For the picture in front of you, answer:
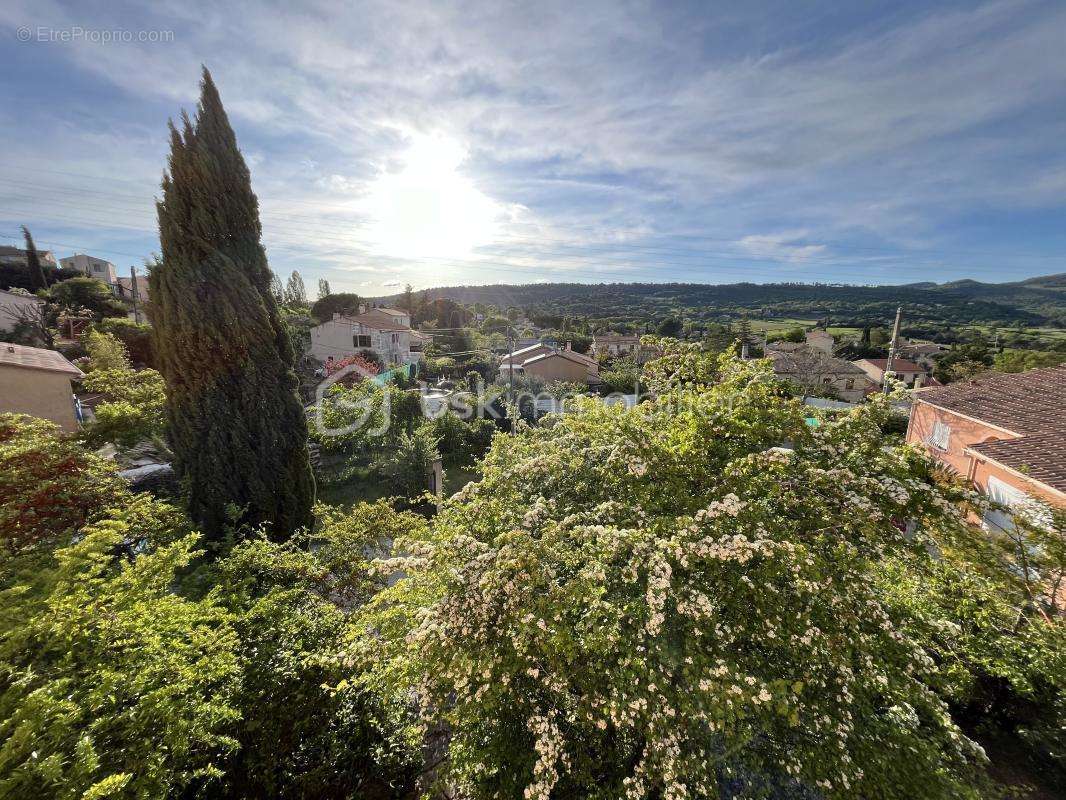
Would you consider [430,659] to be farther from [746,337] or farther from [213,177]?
[746,337]

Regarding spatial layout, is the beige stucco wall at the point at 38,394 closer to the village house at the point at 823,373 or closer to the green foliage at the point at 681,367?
the green foliage at the point at 681,367

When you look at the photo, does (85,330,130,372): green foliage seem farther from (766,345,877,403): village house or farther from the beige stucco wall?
(766,345,877,403): village house

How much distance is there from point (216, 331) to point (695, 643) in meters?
10.4

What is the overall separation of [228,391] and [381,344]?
105 ft

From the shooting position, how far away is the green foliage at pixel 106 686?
2.63 m

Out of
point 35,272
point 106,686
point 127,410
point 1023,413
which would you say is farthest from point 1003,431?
point 35,272

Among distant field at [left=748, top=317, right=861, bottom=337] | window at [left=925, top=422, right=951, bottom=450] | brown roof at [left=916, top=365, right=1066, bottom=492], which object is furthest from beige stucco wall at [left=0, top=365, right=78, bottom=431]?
distant field at [left=748, top=317, right=861, bottom=337]

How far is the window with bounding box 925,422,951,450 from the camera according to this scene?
45.7ft

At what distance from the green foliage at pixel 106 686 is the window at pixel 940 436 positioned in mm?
19964

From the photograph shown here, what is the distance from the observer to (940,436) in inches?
567

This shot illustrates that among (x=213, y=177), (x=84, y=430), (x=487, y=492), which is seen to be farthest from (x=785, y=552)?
(x=84, y=430)

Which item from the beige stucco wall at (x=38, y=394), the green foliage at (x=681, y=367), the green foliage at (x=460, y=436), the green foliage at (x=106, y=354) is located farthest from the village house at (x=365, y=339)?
the green foliage at (x=681, y=367)

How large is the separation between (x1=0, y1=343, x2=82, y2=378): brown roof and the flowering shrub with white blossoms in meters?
16.8

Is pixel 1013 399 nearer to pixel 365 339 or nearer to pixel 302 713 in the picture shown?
pixel 302 713
